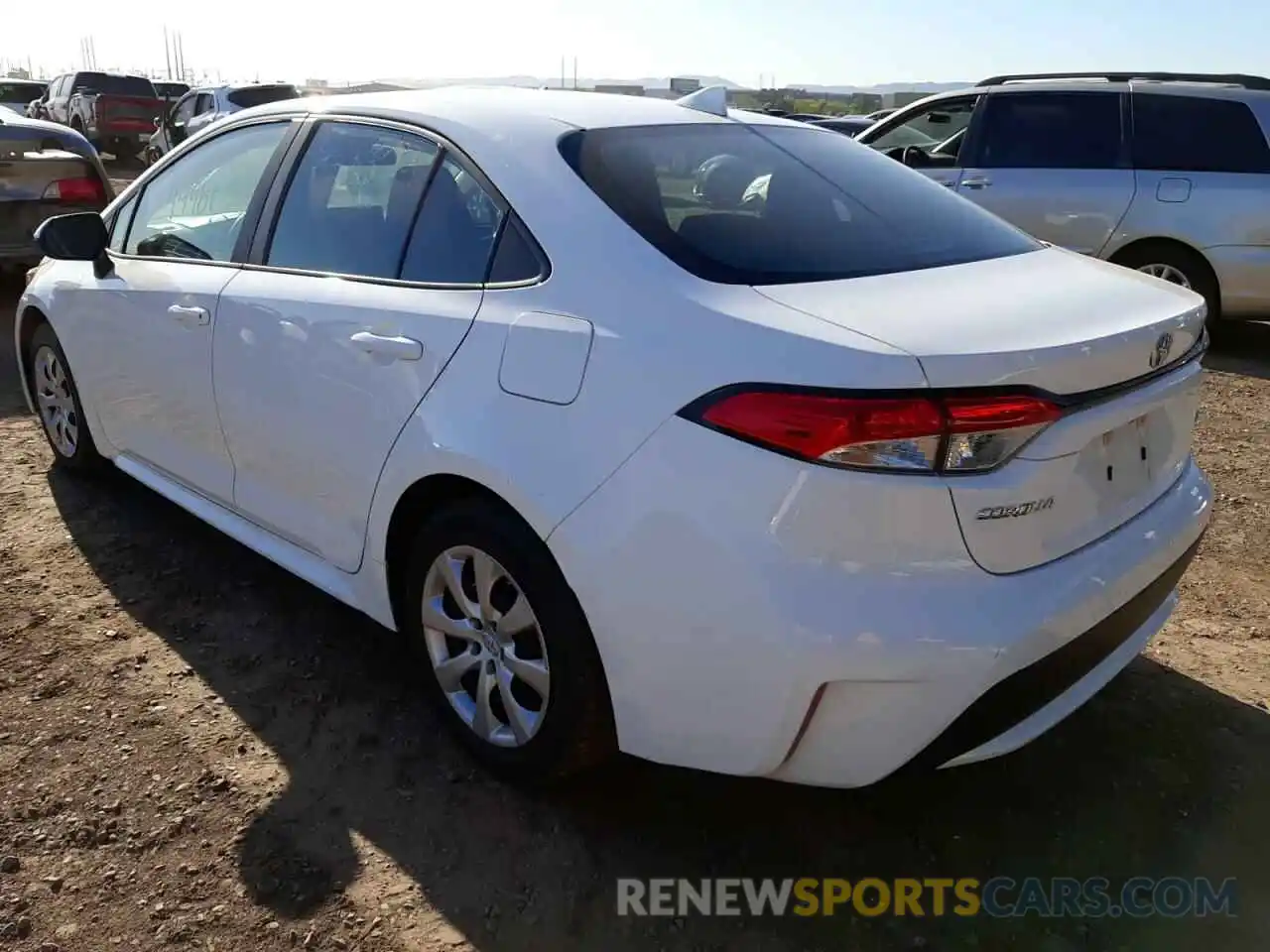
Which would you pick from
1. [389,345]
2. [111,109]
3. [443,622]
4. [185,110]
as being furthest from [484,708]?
[111,109]

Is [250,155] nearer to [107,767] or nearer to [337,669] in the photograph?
[337,669]

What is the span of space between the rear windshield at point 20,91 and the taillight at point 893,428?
30.1 metres

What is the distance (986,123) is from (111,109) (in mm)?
19769

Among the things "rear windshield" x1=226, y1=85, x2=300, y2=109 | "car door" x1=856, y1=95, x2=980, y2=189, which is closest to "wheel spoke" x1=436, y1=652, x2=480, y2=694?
"car door" x1=856, y1=95, x2=980, y2=189

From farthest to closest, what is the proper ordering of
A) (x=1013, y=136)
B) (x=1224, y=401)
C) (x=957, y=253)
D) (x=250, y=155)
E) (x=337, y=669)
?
(x=1013, y=136) → (x=1224, y=401) → (x=250, y=155) → (x=337, y=669) → (x=957, y=253)

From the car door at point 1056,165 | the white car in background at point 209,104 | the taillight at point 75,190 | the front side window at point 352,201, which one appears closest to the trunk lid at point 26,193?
the taillight at point 75,190

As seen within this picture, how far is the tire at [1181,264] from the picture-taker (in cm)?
711

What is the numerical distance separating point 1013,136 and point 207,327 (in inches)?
244

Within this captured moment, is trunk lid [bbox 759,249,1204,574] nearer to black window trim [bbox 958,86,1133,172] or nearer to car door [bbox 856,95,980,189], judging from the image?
black window trim [bbox 958,86,1133,172]

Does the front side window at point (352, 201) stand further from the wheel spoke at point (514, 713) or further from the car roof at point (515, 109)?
the wheel spoke at point (514, 713)

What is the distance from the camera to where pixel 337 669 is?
323 centimetres

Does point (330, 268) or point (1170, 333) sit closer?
point (1170, 333)

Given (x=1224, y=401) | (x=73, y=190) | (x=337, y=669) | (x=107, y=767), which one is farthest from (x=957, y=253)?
(x=73, y=190)

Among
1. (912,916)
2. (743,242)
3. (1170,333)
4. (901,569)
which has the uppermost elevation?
(743,242)
